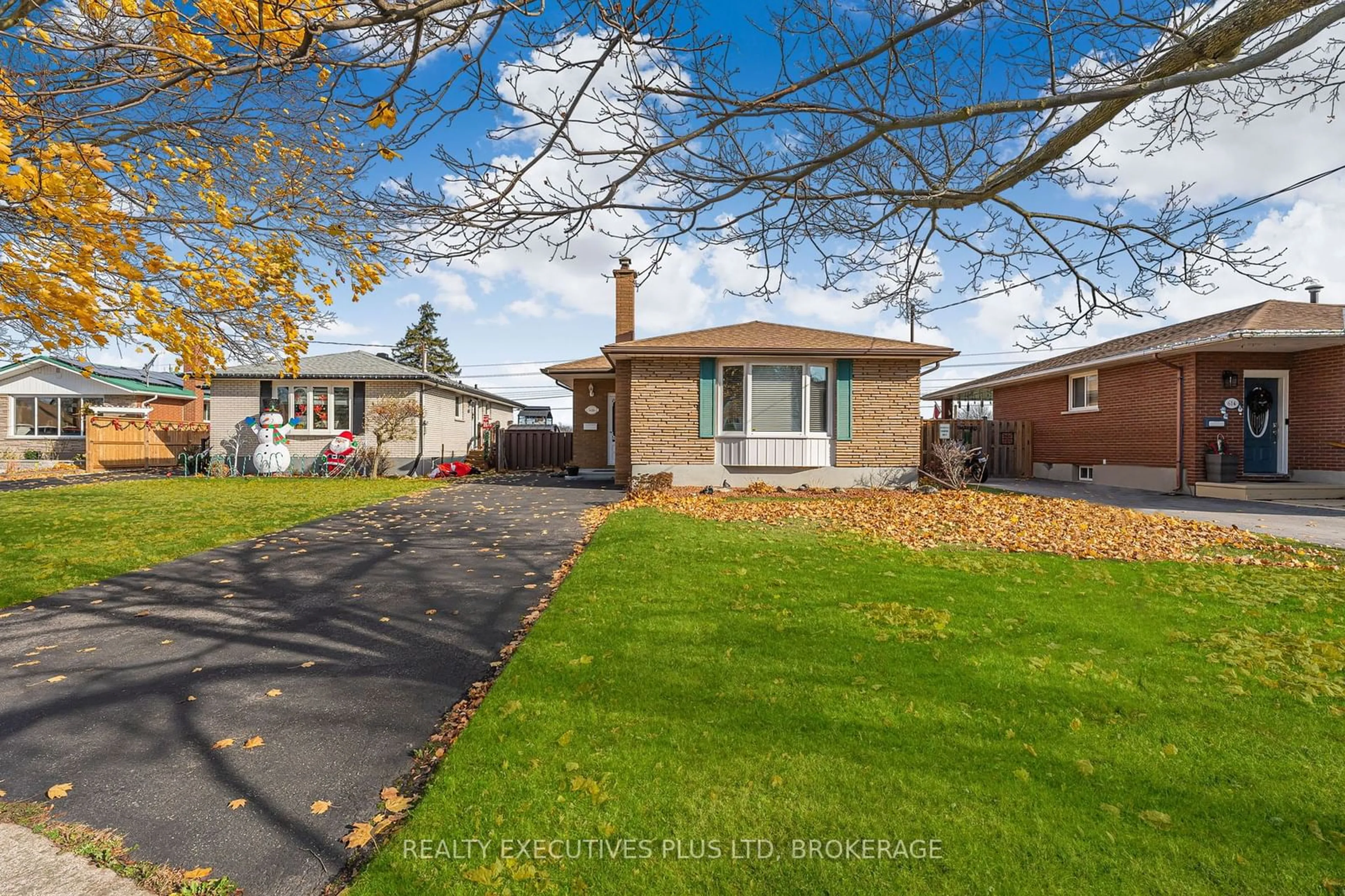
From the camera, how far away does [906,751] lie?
108 inches

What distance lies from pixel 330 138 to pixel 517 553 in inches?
189

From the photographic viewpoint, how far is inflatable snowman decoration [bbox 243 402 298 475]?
18891 mm

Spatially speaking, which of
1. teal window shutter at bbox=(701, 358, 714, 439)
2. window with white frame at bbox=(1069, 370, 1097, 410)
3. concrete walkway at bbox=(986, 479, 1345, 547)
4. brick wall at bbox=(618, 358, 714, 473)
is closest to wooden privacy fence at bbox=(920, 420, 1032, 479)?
window with white frame at bbox=(1069, 370, 1097, 410)

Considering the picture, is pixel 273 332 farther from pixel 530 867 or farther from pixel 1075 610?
pixel 1075 610

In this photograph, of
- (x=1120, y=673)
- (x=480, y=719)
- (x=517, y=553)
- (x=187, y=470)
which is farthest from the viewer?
(x=187, y=470)

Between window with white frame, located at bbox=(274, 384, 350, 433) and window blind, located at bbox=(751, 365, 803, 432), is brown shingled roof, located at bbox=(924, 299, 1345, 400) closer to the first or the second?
window blind, located at bbox=(751, 365, 803, 432)

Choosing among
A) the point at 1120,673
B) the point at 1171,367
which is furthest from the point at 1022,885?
the point at 1171,367

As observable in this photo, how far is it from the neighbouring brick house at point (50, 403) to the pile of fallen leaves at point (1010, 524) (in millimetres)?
24218

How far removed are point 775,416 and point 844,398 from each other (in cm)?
167

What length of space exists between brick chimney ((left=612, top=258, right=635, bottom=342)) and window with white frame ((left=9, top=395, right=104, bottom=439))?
2257 cm

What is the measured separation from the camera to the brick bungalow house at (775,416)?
14.0 m

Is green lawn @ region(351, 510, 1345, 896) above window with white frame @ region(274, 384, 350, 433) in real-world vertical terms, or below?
below

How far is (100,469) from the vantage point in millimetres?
21125

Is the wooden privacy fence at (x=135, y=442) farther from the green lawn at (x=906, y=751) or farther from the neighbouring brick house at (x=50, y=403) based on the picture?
the green lawn at (x=906, y=751)
